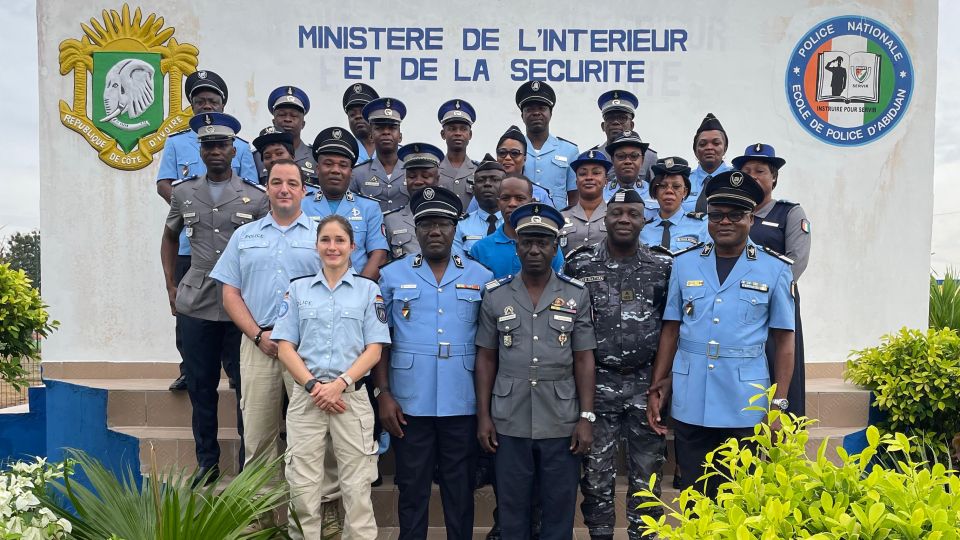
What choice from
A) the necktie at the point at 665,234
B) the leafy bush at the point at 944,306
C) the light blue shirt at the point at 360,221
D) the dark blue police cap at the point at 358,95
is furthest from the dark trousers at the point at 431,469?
the leafy bush at the point at 944,306

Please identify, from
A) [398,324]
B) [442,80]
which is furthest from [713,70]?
[398,324]

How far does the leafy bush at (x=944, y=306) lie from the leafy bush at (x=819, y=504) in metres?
6.19

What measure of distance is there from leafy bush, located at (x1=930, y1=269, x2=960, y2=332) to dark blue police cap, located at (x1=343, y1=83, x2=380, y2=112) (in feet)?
19.2

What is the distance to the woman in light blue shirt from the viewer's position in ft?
11.6

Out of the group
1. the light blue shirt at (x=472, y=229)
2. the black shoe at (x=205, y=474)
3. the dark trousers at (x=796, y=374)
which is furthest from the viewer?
the light blue shirt at (x=472, y=229)

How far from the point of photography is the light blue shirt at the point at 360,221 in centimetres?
444

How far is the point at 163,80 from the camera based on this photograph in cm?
671

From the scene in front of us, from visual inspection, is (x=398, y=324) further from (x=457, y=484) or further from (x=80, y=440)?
(x=80, y=440)

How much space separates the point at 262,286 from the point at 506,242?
1403mm

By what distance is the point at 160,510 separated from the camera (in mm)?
3125

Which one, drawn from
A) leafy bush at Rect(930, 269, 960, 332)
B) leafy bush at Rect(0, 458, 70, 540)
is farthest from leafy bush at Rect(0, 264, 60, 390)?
leafy bush at Rect(930, 269, 960, 332)

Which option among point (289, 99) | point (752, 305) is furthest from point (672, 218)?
point (289, 99)

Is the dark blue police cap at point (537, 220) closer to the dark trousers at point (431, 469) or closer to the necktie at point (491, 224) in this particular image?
the necktie at point (491, 224)

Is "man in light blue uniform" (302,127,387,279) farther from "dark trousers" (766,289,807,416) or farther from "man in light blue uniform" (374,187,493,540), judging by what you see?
"dark trousers" (766,289,807,416)
